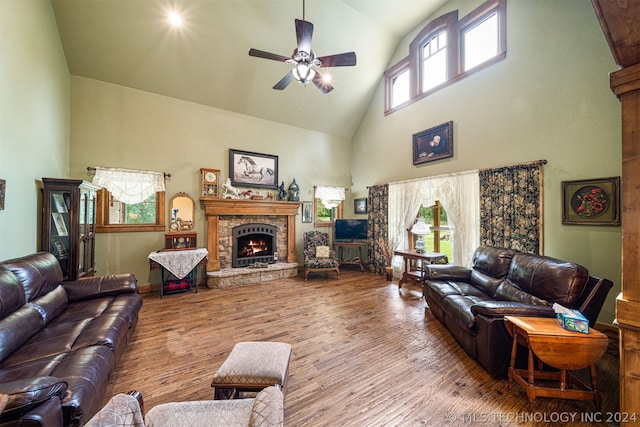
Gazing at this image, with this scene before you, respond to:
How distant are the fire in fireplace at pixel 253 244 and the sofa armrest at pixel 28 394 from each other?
12.8ft

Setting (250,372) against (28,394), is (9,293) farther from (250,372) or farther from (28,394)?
(250,372)

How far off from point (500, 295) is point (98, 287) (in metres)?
4.70

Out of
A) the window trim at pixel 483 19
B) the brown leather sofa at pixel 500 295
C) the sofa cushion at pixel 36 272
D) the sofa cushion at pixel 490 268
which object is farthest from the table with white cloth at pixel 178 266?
the window trim at pixel 483 19

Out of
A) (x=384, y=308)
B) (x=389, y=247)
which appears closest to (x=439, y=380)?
(x=384, y=308)

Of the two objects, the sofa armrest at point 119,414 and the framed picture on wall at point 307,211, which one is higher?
the framed picture on wall at point 307,211

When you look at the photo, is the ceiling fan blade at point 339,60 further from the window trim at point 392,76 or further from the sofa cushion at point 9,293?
the sofa cushion at point 9,293

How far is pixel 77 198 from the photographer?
9.86 ft

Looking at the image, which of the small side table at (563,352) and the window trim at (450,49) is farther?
the window trim at (450,49)

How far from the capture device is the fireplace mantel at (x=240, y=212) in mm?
4699

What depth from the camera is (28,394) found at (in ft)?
3.22

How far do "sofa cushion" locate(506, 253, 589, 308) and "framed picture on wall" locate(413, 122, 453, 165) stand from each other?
2.36 metres

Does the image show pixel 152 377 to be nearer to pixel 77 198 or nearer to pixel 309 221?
pixel 77 198

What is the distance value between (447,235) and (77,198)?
5.92 meters

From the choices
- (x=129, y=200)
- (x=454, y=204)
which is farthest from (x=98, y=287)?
(x=454, y=204)
